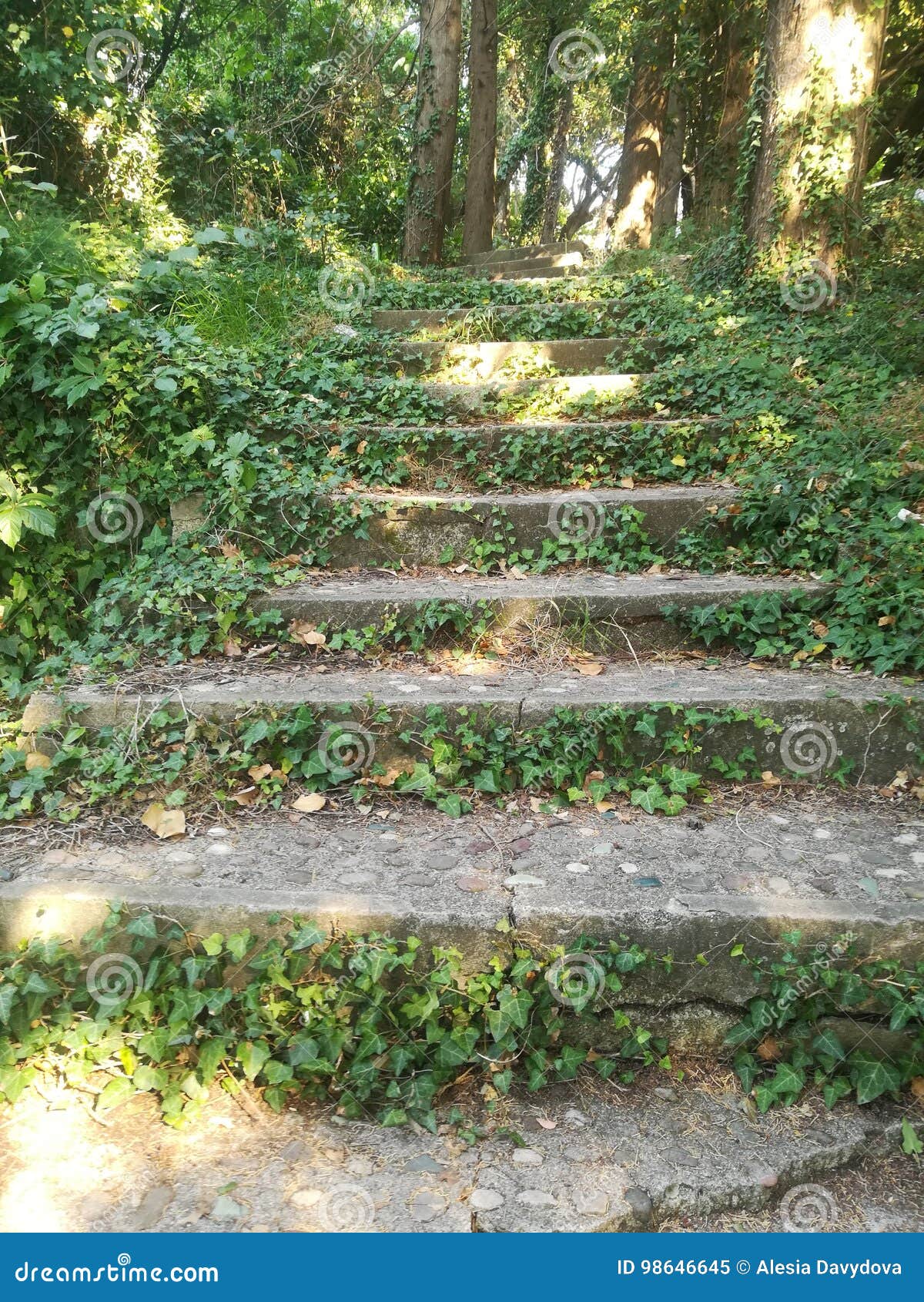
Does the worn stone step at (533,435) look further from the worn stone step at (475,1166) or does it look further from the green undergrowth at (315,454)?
the worn stone step at (475,1166)

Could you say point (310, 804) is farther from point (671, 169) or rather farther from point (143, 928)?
point (671, 169)

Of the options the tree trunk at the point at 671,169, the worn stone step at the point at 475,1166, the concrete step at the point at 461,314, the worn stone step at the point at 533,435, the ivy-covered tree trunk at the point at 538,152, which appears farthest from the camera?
the ivy-covered tree trunk at the point at 538,152

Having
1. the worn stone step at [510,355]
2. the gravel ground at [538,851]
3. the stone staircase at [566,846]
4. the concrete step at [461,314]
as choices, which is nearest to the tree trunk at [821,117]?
the concrete step at [461,314]

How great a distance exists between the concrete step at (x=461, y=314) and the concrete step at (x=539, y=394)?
1083 millimetres

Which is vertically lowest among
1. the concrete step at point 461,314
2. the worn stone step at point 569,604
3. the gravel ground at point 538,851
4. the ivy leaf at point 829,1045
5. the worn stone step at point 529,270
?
the ivy leaf at point 829,1045

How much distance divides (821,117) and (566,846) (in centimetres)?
499

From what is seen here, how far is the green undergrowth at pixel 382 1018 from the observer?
195 centimetres

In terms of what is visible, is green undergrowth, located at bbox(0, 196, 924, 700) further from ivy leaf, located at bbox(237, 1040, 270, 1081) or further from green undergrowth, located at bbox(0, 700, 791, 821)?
ivy leaf, located at bbox(237, 1040, 270, 1081)

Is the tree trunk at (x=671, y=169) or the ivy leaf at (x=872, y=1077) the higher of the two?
the tree trunk at (x=671, y=169)

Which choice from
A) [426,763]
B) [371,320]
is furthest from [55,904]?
[371,320]

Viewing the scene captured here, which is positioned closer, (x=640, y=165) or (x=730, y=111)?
(x=730, y=111)

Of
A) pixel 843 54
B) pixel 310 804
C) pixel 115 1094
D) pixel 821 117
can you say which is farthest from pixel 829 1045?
pixel 843 54

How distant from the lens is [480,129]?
10.6 meters

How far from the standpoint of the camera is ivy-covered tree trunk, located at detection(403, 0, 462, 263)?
9094 millimetres
